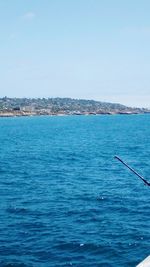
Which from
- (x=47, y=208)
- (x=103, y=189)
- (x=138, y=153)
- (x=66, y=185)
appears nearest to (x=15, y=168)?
(x=66, y=185)

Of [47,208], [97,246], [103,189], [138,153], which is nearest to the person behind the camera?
[97,246]

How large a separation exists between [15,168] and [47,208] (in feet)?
97.7

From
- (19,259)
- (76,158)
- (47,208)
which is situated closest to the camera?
(19,259)

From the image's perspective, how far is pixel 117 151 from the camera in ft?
342

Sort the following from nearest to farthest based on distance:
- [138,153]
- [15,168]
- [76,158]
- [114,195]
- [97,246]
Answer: [97,246]
[114,195]
[15,168]
[76,158]
[138,153]

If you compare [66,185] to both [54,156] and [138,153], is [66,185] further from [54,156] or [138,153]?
[138,153]

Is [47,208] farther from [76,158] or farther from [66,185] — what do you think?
[76,158]

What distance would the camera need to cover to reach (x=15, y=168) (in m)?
71.9

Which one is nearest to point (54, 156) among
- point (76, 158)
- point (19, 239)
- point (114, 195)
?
point (76, 158)

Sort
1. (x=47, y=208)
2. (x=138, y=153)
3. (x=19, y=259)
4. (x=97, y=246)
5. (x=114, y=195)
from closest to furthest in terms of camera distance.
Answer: (x=19, y=259) → (x=97, y=246) → (x=47, y=208) → (x=114, y=195) → (x=138, y=153)

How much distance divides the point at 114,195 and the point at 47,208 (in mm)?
9461

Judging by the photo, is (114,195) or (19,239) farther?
(114,195)

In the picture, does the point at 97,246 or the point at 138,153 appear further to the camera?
the point at 138,153

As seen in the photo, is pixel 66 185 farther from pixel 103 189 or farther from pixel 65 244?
pixel 65 244
